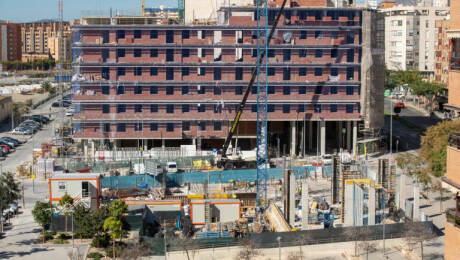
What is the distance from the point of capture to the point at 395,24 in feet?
346

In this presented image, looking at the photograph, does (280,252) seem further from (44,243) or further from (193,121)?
(193,121)

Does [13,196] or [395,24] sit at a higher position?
[395,24]

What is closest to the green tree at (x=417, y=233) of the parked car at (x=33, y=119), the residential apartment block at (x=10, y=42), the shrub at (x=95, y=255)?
the shrub at (x=95, y=255)

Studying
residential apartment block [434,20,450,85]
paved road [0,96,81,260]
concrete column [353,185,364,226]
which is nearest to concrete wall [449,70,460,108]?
concrete column [353,185,364,226]

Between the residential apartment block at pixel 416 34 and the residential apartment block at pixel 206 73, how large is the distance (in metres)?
45.9

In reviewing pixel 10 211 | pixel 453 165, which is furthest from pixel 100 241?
pixel 453 165

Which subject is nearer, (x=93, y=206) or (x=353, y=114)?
(x=93, y=206)

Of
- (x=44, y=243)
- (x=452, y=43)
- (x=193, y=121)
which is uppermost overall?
(x=452, y=43)

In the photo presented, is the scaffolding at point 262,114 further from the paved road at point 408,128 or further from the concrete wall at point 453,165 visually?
the concrete wall at point 453,165

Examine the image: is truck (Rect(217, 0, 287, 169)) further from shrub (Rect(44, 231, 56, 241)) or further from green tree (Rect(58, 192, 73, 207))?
shrub (Rect(44, 231, 56, 241))

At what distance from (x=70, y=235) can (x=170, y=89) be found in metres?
23.6

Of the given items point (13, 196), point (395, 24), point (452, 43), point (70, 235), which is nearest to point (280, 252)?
point (70, 235)

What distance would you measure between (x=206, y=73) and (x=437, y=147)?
21.5 m

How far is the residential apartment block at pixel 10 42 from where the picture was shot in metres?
171
